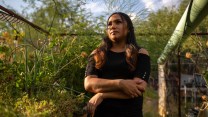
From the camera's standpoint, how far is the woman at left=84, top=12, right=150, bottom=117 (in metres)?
1.50

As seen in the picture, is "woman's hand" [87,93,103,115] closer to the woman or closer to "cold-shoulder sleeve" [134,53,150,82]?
the woman

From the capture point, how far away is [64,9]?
413 cm

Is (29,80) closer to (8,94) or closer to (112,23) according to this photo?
(8,94)

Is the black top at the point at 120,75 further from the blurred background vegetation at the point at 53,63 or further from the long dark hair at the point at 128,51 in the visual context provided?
the blurred background vegetation at the point at 53,63

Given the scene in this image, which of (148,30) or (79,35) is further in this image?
(148,30)

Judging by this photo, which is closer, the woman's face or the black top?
the black top

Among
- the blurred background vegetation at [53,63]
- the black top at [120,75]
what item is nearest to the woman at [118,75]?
the black top at [120,75]

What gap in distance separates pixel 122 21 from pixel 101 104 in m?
0.46

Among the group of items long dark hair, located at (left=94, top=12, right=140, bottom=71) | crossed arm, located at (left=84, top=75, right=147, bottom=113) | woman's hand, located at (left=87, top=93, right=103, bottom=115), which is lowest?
woman's hand, located at (left=87, top=93, right=103, bottom=115)

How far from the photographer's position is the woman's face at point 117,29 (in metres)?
1.65

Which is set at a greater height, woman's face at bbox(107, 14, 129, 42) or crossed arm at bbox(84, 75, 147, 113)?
woman's face at bbox(107, 14, 129, 42)

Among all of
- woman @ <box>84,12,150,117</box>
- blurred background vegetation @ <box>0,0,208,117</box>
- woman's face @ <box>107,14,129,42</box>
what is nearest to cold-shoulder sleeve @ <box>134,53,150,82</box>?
woman @ <box>84,12,150,117</box>

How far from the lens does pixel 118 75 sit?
1.57 meters

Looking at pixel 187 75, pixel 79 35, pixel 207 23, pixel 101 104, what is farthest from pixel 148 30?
pixel 187 75
